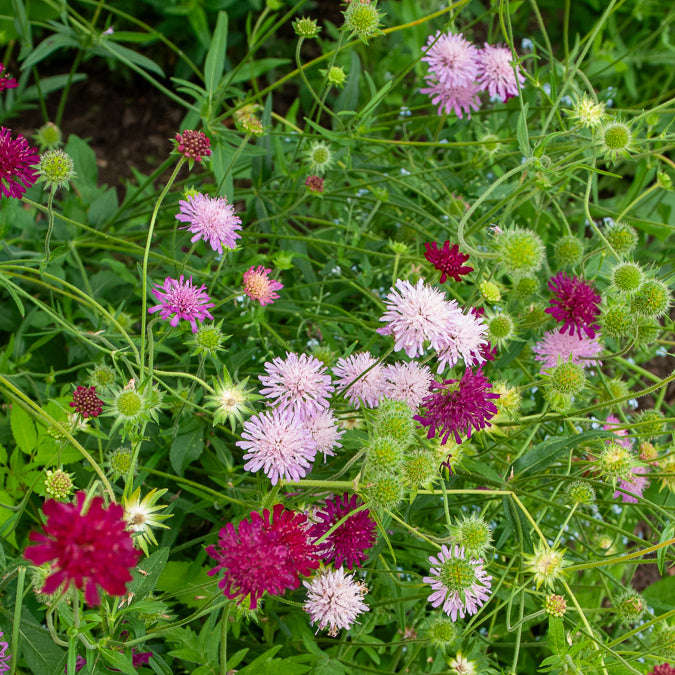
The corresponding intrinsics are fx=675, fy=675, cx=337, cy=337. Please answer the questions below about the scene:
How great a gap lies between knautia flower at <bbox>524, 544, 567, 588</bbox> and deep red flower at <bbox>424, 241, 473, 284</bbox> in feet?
2.30

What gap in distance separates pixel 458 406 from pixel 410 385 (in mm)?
159

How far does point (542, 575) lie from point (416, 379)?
561 mm

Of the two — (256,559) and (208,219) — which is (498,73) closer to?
(208,219)

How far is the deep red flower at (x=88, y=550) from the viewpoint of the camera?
963mm

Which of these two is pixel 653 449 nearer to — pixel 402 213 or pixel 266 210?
pixel 402 213

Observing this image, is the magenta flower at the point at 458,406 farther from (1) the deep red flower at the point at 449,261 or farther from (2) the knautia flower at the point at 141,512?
(2) the knautia flower at the point at 141,512

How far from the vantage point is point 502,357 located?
199 centimetres

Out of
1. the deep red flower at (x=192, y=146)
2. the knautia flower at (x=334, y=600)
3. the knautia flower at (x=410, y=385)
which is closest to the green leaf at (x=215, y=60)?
the deep red flower at (x=192, y=146)

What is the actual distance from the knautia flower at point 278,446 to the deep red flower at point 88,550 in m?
0.53

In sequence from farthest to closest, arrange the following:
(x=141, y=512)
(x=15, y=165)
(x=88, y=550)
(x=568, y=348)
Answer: (x=568, y=348) < (x=15, y=165) < (x=141, y=512) < (x=88, y=550)

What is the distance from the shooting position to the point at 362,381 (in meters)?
1.68

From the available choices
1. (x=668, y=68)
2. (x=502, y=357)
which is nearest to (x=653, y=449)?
(x=502, y=357)

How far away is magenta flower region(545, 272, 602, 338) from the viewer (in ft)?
5.88

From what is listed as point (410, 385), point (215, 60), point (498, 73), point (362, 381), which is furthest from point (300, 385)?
point (498, 73)
